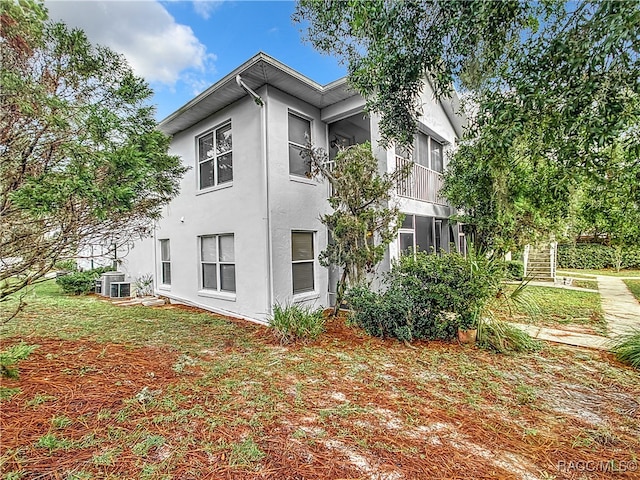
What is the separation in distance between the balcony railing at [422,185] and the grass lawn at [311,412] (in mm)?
4870

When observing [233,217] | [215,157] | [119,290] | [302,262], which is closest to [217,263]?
[233,217]

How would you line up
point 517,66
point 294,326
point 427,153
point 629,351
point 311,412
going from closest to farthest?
point 517,66, point 311,412, point 629,351, point 294,326, point 427,153

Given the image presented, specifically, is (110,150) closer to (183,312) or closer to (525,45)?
(525,45)

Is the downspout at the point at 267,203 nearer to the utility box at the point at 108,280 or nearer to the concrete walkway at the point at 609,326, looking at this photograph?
the concrete walkway at the point at 609,326

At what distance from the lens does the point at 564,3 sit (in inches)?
124

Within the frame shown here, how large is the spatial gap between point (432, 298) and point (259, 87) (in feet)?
20.6

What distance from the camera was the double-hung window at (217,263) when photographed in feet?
27.8

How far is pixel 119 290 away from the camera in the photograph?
10.9m

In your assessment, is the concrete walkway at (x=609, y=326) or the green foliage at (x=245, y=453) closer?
the green foliage at (x=245, y=453)

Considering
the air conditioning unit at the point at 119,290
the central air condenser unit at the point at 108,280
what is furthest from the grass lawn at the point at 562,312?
the central air condenser unit at the point at 108,280

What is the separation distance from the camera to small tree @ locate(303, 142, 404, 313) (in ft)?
22.2

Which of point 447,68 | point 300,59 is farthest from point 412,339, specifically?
point 300,59

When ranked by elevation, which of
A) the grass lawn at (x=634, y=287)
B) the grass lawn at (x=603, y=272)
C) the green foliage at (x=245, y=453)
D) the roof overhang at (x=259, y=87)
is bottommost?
the green foliage at (x=245, y=453)

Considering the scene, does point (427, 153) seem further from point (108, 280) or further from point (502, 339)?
point (108, 280)
